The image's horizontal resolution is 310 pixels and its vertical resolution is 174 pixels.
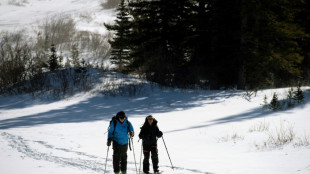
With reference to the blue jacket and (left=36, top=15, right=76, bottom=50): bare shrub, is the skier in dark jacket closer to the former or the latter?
the blue jacket

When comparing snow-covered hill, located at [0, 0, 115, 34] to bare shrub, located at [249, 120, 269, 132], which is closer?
bare shrub, located at [249, 120, 269, 132]

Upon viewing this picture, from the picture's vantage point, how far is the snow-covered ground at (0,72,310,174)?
7.23 metres

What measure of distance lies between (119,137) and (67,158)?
2.33 meters

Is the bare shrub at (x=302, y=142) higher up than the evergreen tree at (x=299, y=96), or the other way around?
the evergreen tree at (x=299, y=96)

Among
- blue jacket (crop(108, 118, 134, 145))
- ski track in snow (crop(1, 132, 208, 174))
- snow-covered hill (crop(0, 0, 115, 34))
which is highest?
snow-covered hill (crop(0, 0, 115, 34))

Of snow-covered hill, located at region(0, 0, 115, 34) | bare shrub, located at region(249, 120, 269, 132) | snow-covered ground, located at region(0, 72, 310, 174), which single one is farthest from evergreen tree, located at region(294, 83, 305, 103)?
snow-covered hill, located at region(0, 0, 115, 34)

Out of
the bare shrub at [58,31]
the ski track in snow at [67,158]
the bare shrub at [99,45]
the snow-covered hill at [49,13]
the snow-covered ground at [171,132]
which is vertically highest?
the snow-covered hill at [49,13]

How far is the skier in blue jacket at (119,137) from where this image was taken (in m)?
6.82

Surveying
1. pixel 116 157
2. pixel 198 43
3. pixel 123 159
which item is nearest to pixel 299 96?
pixel 123 159

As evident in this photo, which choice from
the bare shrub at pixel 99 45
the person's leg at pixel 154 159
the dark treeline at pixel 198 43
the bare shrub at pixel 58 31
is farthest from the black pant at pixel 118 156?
the bare shrub at pixel 58 31

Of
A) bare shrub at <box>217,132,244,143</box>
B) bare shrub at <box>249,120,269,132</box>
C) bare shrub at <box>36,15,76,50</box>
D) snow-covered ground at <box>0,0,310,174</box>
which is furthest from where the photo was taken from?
bare shrub at <box>36,15,76,50</box>

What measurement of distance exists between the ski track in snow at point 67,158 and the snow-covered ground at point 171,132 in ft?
0.08

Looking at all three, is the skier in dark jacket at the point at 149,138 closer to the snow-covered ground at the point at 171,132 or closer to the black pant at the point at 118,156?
the snow-covered ground at the point at 171,132

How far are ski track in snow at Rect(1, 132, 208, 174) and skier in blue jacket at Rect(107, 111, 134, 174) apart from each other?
44 centimetres
